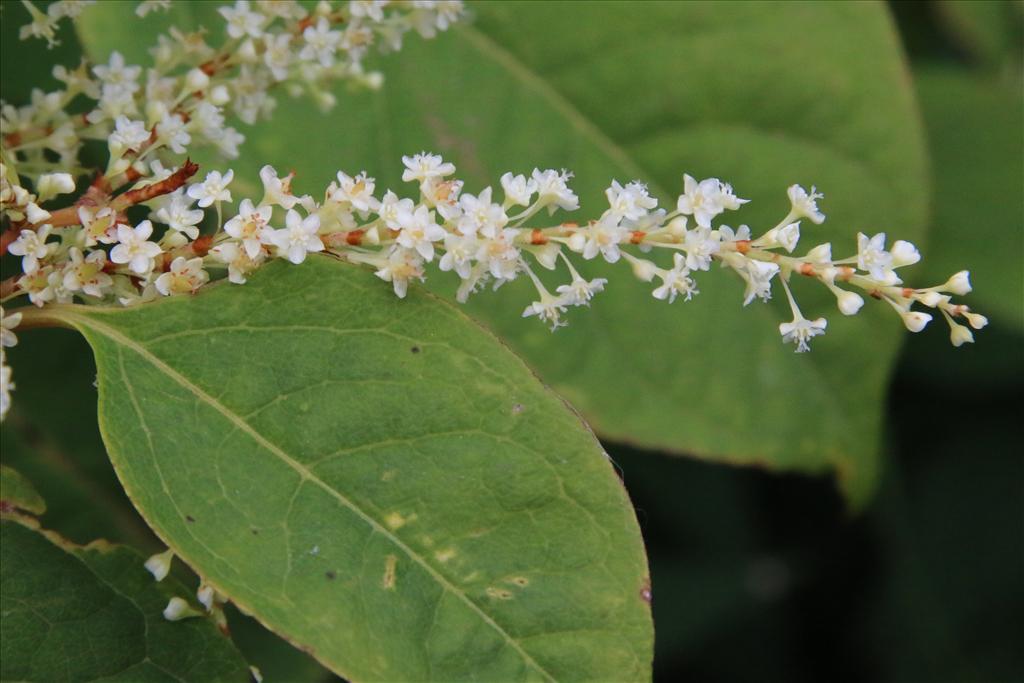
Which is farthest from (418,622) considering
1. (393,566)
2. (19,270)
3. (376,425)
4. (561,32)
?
(561,32)

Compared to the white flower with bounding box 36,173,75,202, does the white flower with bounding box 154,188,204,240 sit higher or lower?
higher

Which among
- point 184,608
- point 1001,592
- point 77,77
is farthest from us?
point 1001,592

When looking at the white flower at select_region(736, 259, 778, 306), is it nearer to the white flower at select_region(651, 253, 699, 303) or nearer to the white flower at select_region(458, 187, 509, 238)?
the white flower at select_region(651, 253, 699, 303)

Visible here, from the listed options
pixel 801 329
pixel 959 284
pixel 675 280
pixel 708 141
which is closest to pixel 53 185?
pixel 675 280

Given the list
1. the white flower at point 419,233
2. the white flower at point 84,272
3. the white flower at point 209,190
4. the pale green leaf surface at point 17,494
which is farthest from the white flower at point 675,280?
the pale green leaf surface at point 17,494

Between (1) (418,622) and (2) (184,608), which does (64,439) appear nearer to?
(2) (184,608)

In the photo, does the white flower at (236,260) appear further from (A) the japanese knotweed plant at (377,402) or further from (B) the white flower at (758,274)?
(B) the white flower at (758,274)

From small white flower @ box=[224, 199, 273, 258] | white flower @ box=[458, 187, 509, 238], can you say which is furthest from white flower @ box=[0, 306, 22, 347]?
white flower @ box=[458, 187, 509, 238]
